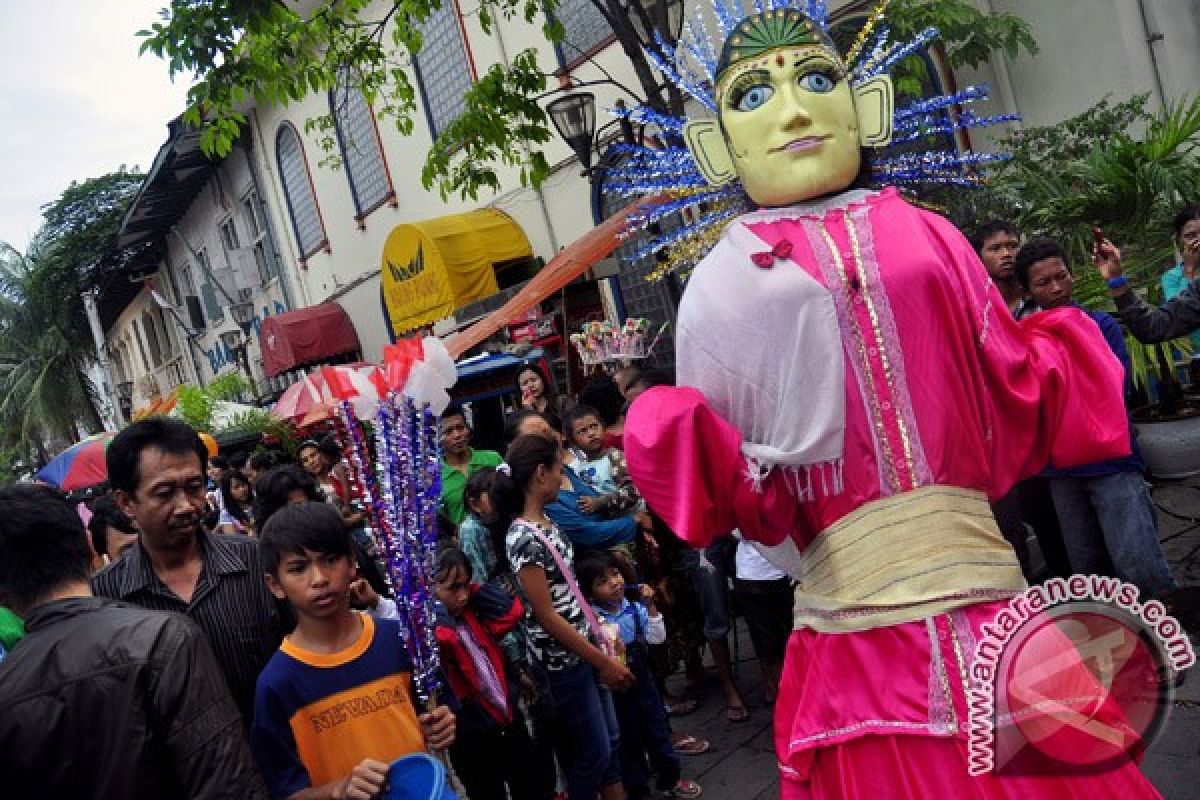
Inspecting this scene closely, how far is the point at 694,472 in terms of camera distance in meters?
2.19

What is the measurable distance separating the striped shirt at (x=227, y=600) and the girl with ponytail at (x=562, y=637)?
1.06 metres

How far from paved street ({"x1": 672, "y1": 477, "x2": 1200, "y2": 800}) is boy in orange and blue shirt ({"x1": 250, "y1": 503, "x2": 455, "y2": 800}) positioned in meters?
1.83

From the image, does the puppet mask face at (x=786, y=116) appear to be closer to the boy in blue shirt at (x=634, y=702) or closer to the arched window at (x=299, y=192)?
the boy in blue shirt at (x=634, y=702)

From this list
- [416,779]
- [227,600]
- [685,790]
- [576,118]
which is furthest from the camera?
[576,118]

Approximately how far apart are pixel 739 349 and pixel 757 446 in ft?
0.70

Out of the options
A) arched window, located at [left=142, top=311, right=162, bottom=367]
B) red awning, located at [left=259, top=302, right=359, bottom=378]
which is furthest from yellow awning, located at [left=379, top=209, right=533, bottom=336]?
arched window, located at [left=142, top=311, right=162, bottom=367]

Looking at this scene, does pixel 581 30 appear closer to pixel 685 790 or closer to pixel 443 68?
pixel 443 68

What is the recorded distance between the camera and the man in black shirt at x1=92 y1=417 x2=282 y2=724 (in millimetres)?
2705

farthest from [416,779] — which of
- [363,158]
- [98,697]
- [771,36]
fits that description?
[363,158]

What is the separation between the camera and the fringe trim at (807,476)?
2.21 m

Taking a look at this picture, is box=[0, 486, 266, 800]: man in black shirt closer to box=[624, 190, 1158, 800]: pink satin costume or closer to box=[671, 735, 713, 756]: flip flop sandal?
box=[624, 190, 1158, 800]: pink satin costume

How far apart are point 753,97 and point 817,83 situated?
0.15 meters

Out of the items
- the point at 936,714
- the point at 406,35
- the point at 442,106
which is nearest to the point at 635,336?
the point at 406,35

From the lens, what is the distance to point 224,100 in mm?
6582
